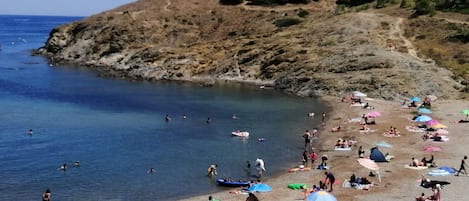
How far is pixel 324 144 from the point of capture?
5262 cm

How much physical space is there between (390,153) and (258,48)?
55691mm

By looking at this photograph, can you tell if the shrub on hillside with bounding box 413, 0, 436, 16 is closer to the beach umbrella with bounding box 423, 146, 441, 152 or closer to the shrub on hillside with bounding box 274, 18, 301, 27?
the shrub on hillside with bounding box 274, 18, 301, 27

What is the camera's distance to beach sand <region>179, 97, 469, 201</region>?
36.3m

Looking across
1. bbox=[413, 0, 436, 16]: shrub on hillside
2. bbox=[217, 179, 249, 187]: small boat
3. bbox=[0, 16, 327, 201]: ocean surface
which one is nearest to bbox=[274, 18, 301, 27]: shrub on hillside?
bbox=[413, 0, 436, 16]: shrub on hillside

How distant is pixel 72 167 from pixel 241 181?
1369cm

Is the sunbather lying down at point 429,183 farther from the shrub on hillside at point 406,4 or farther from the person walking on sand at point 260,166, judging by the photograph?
the shrub on hillside at point 406,4

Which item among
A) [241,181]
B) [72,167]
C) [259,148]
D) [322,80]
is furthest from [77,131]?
[322,80]

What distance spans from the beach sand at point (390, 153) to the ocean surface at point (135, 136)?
2.93 metres

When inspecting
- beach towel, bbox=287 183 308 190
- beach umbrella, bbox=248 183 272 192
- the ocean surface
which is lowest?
the ocean surface

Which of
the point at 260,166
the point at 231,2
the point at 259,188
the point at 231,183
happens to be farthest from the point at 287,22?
the point at 259,188

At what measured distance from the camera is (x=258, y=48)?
100750 millimetres

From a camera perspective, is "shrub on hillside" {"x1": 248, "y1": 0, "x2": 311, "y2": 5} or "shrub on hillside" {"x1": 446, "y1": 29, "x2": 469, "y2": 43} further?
"shrub on hillside" {"x1": 248, "y1": 0, "x2": 311, "y2": 5}

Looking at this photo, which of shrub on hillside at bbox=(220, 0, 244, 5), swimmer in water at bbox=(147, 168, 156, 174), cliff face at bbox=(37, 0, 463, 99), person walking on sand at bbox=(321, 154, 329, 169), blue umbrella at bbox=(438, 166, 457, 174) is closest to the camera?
blue umbrella at bbox=(438, 166, 457, 174)

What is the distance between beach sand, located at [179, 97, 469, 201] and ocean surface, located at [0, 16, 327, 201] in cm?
293
